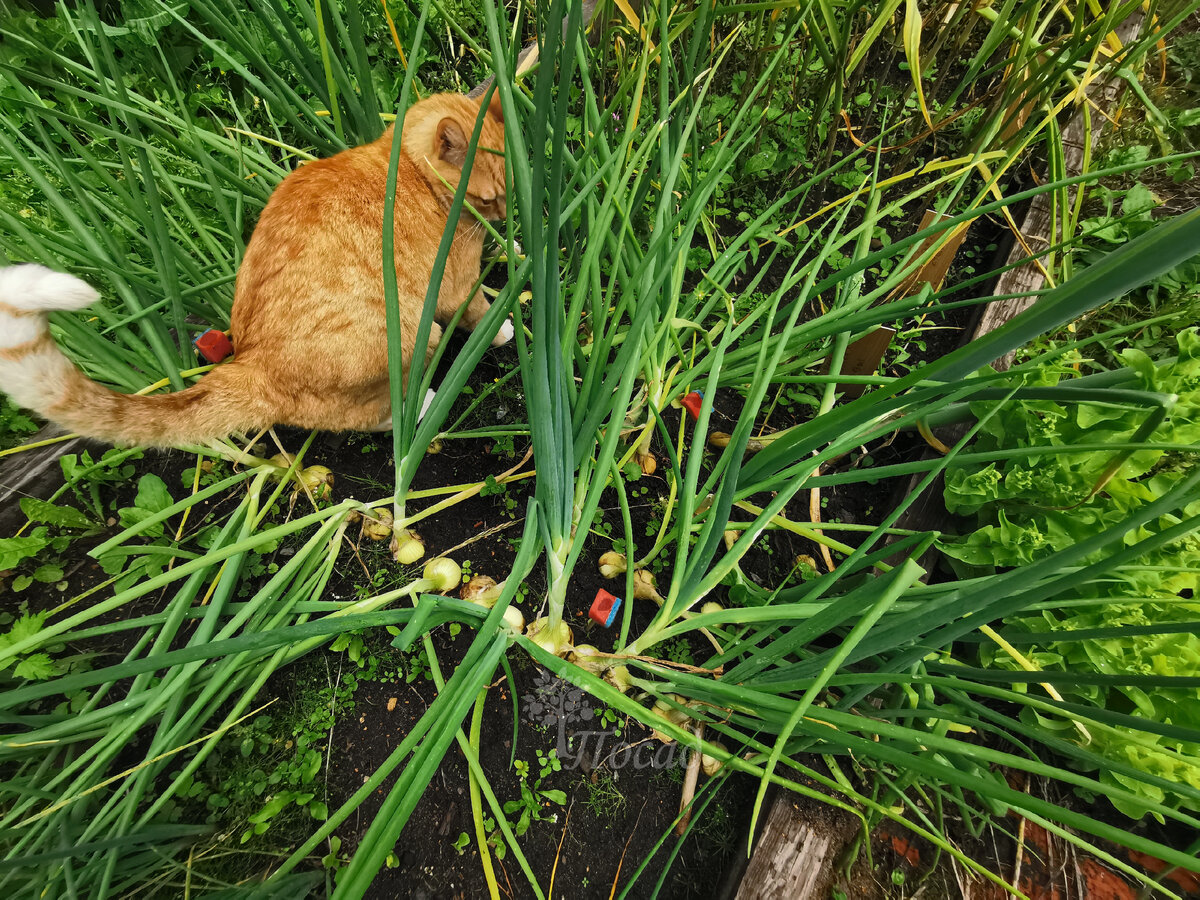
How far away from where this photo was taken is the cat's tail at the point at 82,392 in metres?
0.71

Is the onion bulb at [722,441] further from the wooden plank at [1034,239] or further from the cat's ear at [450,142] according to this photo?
the cat's ear at [450,142]

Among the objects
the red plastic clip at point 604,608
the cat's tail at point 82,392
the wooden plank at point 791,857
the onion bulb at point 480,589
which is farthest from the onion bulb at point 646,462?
the cat's tail at point 82,392

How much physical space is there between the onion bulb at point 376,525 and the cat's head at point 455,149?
2.59ft

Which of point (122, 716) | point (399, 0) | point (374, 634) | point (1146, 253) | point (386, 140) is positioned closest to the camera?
point (1146, 253)

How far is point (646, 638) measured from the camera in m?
0.92

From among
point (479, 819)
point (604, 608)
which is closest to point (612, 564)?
point (604, 608)

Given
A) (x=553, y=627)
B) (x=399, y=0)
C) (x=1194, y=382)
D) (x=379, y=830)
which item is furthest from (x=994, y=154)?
(x=399, y=0)

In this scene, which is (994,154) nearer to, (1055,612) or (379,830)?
(1055,612)

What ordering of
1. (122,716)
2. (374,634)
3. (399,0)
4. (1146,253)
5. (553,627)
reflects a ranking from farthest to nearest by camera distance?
1. (399,0)
2. (374,634)
3. (553,627)
4. (122,716)
5. (1146,253)

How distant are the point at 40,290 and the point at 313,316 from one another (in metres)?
0.40

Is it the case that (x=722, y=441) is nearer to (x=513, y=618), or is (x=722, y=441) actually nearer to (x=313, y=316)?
(x=513, y=618)

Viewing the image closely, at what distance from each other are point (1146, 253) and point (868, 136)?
1.65 m

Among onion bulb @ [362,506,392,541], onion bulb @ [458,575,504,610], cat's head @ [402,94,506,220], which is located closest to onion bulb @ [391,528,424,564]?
onion bulb @ [362,506,392,541]

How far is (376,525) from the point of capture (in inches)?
46.1
